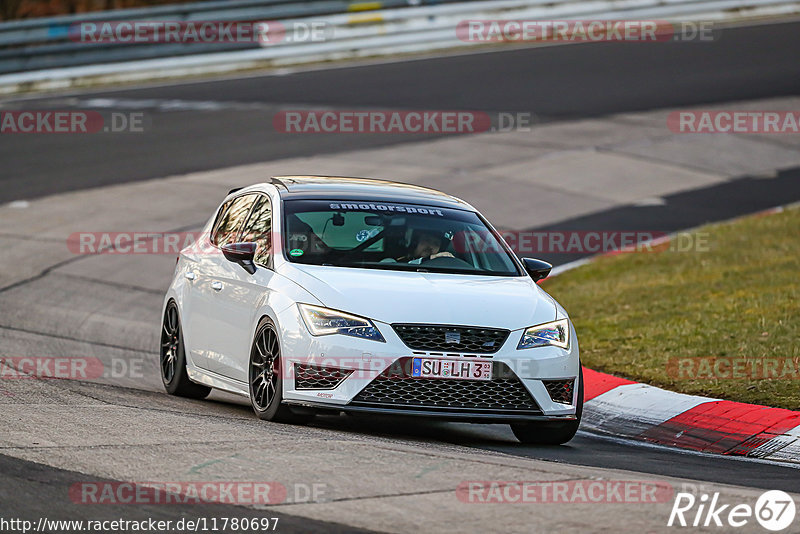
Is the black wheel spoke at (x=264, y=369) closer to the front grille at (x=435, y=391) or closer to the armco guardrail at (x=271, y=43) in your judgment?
the front grille at (x=435, y=391)

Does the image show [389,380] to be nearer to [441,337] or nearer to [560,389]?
Result: [441,337]

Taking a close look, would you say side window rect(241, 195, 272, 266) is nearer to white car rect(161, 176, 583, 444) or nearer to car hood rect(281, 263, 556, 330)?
white car rect(161, 176, 583, 444)

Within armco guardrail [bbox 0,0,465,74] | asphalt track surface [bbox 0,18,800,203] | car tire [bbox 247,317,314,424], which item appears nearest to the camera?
car tire [bbox 247,317,314,424]

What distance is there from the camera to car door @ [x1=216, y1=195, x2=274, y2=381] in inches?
344

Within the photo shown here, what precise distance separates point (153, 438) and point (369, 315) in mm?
1536

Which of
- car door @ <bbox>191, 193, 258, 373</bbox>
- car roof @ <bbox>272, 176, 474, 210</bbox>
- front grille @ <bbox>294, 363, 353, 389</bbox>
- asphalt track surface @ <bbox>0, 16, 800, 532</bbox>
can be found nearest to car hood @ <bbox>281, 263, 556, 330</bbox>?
front grille @ <bbox>294, 363, 353, 389</bbox>

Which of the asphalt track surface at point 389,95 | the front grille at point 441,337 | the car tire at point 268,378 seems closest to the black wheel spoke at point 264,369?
the car tire at point 268,378

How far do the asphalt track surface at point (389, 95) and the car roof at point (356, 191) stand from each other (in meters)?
9.61

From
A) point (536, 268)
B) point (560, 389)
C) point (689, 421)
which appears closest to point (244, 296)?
point (536, 268)

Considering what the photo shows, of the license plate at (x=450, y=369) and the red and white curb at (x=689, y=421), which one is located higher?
the license plate at (x=450, y=369)

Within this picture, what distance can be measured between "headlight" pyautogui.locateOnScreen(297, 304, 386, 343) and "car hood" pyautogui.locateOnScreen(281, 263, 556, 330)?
44 mm

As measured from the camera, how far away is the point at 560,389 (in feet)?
27.5

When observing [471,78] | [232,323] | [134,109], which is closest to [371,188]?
[232,323]

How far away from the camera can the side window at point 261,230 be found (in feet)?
29.9
